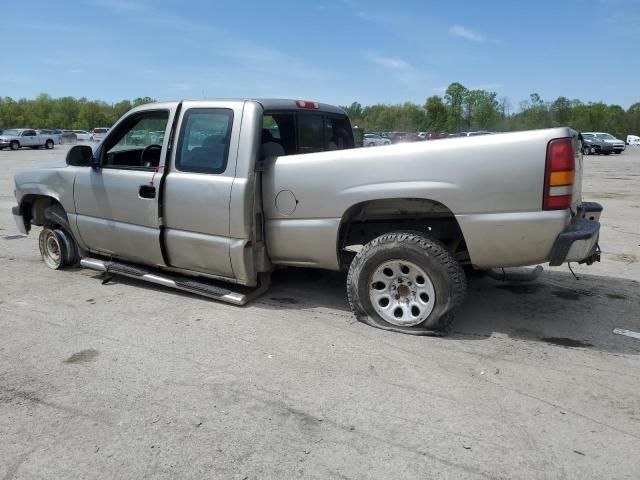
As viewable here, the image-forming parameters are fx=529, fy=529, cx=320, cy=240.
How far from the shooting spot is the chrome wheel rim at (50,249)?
621cm

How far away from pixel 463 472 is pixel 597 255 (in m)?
2.59

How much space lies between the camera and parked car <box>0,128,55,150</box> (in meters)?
40.7

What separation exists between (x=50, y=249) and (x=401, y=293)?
4.39m

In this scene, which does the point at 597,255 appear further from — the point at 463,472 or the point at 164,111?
the point at 164,111

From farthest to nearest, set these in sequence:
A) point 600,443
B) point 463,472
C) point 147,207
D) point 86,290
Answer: point 86,290
point 147,207
point 600,443
point 463,472

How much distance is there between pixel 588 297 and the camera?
5.20 m

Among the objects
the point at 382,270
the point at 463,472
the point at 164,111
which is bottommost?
the point at 463,472

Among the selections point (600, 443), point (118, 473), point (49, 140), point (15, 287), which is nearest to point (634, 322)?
point (600, 443)

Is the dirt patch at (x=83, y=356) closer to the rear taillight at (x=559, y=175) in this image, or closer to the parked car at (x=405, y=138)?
the parked car at (x=405, y=138)

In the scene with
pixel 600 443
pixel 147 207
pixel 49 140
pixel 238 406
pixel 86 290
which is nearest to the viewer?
pixel 600 443

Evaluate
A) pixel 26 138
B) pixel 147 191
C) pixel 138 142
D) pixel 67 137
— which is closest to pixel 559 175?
pixel 147 191

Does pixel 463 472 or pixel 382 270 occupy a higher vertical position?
pixel 382 270

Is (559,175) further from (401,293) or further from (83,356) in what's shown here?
(83,356)

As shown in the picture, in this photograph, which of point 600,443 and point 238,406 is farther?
point 238,406
